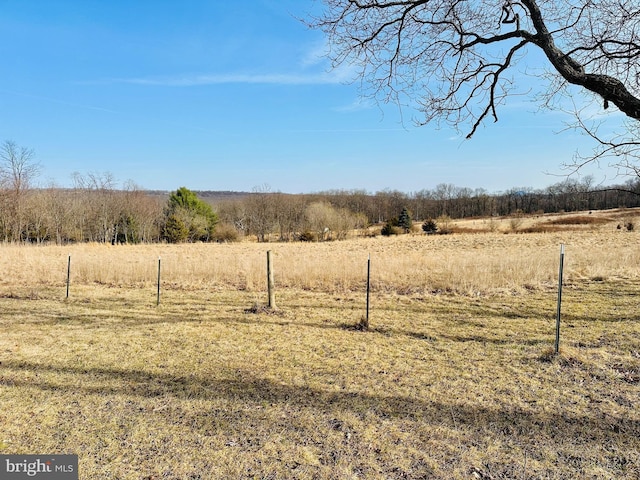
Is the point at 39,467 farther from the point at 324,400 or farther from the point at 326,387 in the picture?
the point at 326,387

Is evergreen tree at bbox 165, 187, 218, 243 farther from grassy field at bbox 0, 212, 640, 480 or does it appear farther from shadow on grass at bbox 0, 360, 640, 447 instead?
shadow on grass at bbox 0, 360, 640, 447

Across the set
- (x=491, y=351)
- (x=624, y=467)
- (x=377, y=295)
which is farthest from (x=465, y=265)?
(x=624, y=467)

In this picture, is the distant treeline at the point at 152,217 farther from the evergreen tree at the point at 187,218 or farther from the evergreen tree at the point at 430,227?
the evergreen tree at the point at 430,227

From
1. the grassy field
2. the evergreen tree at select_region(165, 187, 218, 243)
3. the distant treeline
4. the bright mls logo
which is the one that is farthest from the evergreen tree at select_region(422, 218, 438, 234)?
the bright mls logo

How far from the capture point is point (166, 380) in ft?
13.7

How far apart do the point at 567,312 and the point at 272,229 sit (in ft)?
156

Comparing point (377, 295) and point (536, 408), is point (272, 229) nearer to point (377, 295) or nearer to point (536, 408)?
point (377, 295)

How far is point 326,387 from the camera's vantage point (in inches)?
158

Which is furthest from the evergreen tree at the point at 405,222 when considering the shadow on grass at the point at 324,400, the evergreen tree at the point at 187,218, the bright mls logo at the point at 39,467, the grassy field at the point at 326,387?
the bright mls logo at the point at 39,467

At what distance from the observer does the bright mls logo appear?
2.59 m

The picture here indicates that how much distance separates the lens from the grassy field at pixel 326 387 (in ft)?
9.02

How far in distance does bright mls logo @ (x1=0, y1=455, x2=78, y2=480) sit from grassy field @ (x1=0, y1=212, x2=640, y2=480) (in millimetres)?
98

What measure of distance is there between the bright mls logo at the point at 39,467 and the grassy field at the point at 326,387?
10 cm

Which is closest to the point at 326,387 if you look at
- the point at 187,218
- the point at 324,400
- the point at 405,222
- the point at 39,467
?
the point at 324,400
